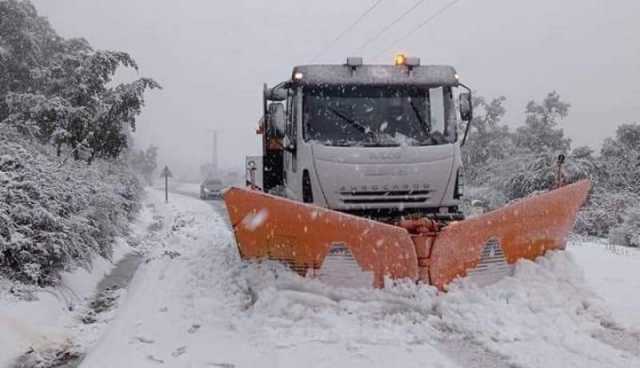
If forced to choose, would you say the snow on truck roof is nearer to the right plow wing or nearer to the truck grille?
the truck grille

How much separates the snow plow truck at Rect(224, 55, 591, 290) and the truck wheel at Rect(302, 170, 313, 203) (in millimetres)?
13

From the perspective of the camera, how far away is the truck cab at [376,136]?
6.59 meters

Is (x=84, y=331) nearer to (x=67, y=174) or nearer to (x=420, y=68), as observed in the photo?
(x=67, y=174)

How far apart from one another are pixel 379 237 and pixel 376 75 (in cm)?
261

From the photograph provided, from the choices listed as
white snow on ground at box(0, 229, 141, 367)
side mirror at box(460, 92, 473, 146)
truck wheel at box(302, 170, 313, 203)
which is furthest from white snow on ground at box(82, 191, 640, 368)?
side mirror at box(460, 92, 473, 146)

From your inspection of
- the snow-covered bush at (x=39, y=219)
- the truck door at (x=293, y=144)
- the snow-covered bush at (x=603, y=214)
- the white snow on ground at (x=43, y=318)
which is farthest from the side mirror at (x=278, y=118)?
the snow-covered bush at (x=603, y=214)

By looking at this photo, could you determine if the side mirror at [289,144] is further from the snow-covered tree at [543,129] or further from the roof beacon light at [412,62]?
the snow-covered tree at [543,129]

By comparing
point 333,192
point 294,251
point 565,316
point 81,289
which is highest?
point 333,192

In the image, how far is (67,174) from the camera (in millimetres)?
9219

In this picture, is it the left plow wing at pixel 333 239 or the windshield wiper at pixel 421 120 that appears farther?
the windshield wiper at pixel 421 120

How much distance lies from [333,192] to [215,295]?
1743 mm

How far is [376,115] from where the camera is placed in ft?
22.9

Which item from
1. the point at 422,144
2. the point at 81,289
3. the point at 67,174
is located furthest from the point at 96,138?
the point at 422,144

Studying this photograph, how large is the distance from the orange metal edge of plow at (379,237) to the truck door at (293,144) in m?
1.41
